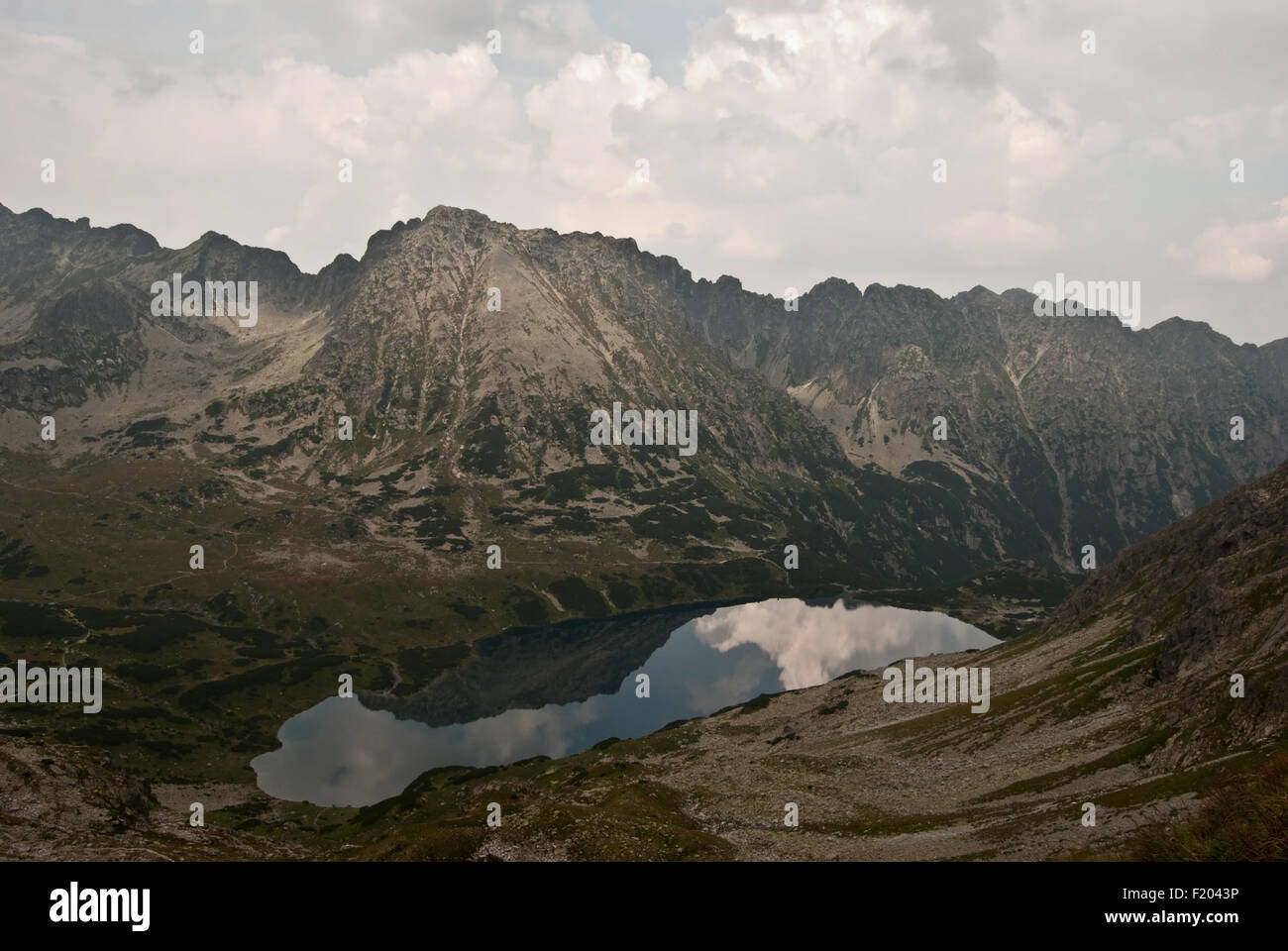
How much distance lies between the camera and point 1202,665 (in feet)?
274

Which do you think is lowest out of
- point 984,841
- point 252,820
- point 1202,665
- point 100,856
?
point 252,820

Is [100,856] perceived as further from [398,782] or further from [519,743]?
[519,743]
